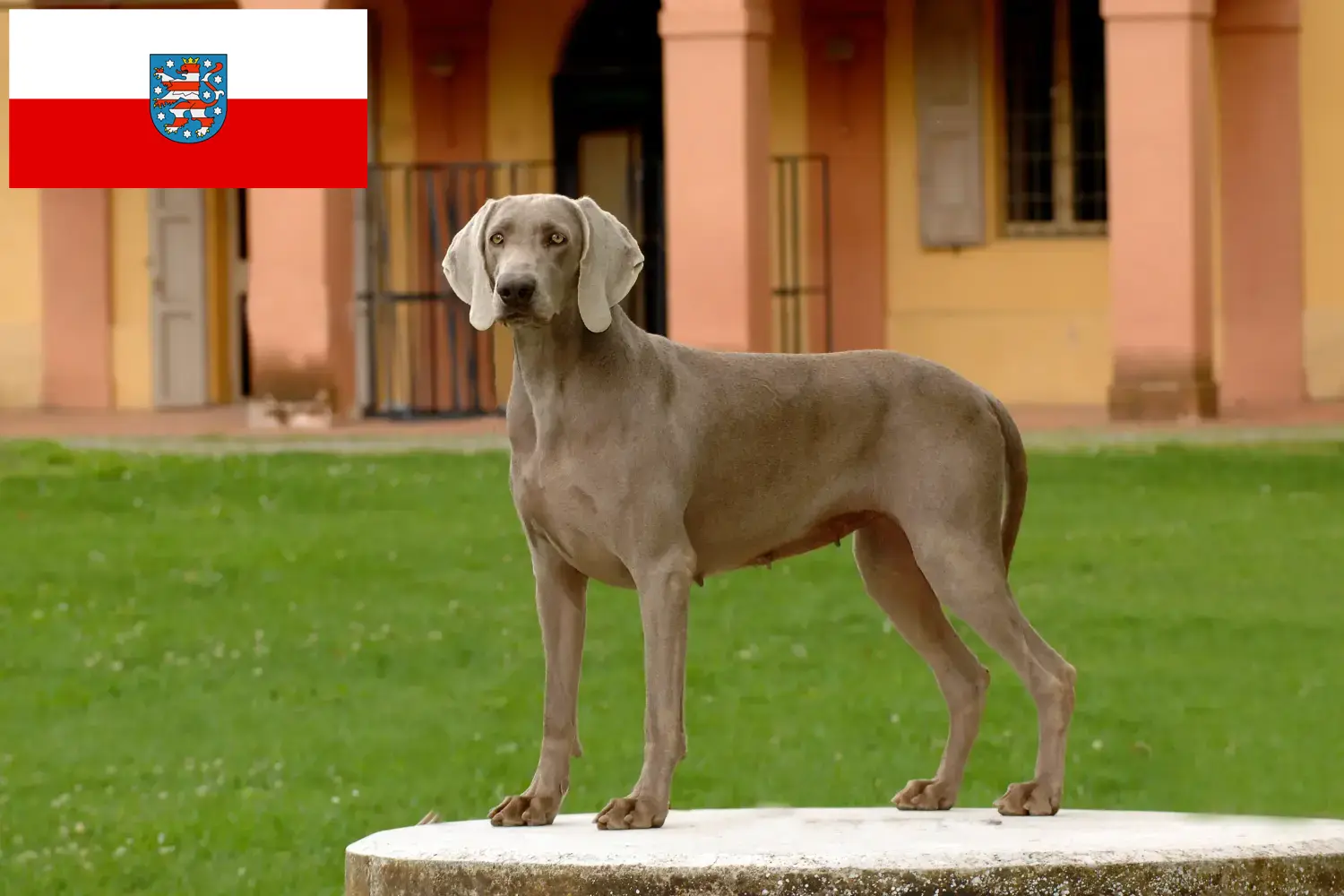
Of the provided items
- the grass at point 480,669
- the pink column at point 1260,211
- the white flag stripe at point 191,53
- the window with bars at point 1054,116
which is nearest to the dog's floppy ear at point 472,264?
the white flag stripe at point 191,53

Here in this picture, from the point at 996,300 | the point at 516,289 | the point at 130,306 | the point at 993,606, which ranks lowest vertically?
the point at 993,606

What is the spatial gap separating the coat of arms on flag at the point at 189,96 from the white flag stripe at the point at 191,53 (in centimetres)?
4

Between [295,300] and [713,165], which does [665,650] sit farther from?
[295,300]

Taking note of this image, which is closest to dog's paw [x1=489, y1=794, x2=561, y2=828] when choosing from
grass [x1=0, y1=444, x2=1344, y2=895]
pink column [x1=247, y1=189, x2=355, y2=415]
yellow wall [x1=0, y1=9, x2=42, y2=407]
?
grass [x1=0, y1=444, x2=1344, y2=895]

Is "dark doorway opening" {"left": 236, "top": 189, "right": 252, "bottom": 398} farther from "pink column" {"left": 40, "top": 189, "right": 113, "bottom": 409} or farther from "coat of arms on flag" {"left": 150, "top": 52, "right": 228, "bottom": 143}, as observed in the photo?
"coat of arms on flag" {"left": 150, "top": 52, "right": 228, "bottom": 143}

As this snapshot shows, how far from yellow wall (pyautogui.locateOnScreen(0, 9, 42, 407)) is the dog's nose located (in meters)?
17.5

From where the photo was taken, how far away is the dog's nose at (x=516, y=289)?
16.0 feet

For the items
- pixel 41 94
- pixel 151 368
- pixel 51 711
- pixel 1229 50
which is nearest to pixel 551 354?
pixel 41 94

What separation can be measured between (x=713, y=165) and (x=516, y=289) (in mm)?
13631

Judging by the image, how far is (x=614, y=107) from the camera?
21406 mm

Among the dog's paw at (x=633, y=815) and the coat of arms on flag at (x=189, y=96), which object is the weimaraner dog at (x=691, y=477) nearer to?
the dog's paw at (x=633, y=815)

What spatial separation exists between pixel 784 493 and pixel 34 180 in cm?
409

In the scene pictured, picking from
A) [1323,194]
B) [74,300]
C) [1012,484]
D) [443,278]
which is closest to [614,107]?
[443,278]

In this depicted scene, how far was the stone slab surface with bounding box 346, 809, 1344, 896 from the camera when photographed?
4.93m
